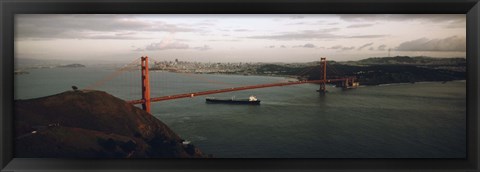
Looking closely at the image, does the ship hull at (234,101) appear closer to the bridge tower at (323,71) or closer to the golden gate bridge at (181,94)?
the golden gate bridge at (181,94)

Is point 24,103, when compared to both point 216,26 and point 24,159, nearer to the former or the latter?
point 24,159

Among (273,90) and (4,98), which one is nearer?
(4,98)

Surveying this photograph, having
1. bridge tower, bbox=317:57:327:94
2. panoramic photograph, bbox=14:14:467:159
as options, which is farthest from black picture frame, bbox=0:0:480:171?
bridge tower, bbox=317:57:327:94

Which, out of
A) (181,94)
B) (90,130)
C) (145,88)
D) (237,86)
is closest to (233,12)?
(237,86)

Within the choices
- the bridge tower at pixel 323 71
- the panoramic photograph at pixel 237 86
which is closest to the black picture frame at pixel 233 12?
the panoramic photograph at pixel 237 86

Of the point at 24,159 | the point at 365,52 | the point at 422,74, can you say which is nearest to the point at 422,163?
the point at 422,74

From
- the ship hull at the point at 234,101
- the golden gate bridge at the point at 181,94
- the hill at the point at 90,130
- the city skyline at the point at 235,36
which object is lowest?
the hill at the point at 90,130

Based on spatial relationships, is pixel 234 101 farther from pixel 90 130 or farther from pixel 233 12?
pixel 90 130

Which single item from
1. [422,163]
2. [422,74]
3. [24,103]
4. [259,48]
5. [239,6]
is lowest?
[422,163]
